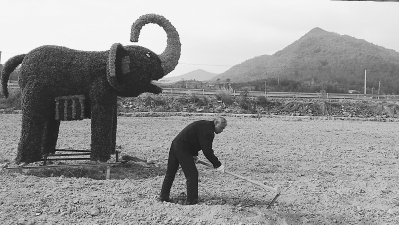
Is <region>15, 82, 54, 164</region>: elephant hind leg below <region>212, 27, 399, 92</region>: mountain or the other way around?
below

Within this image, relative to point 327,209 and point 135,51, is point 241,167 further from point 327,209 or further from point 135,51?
point 135,51

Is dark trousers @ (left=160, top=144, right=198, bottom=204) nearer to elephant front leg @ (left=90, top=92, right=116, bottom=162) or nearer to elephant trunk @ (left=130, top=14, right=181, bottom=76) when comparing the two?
elephant front leg @ (left=90, top=92, right=116, bottom=162)

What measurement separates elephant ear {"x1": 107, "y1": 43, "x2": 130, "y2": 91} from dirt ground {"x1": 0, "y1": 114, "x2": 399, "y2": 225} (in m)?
2.07

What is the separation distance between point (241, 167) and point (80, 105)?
4003 millimetres

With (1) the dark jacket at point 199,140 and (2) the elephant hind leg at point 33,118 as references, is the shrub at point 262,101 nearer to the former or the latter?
(2) the elephant hind leg at point 33,118

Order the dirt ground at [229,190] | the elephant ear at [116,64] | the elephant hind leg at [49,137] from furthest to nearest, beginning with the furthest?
the elephant hind leg at [49,137]
the elephant ear at [116,64]
the dirt ground at [229,190]

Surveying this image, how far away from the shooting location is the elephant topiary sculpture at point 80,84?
7938 millimetres

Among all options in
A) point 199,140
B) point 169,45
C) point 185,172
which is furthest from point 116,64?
point 185,172

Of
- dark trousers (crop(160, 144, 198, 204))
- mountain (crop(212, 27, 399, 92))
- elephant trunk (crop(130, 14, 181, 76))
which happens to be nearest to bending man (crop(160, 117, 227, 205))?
dark trousers (crop(160, 144, 198, 204))

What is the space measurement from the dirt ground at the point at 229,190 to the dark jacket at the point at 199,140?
0.80 meters

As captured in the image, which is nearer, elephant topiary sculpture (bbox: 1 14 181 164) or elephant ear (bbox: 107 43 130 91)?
elephant ear (bbox: 107 43 130 91)

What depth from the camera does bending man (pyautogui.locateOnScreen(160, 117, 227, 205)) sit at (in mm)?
5918

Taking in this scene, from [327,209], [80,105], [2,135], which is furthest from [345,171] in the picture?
[2,135]

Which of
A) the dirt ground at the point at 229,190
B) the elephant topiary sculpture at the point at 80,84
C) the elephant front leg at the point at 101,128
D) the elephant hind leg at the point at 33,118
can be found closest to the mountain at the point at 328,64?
the dirt ground at the point at 229,190
